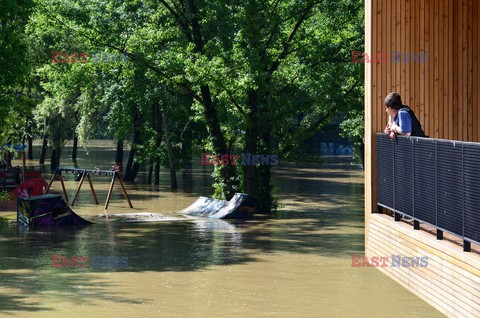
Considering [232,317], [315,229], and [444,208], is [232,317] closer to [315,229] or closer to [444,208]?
[444,208]

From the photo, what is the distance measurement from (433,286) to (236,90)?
17.5 metres

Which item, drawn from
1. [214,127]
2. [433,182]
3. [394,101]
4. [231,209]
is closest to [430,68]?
[394,101]

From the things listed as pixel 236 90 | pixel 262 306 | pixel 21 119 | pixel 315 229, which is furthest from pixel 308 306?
pixel 21 119

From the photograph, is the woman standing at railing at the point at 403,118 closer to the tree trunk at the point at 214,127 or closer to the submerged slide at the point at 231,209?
the submerged slide at the point at 231,209

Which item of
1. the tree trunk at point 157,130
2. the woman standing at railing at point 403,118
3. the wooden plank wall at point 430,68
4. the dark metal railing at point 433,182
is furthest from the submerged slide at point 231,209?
the tree trunk at point 157,130

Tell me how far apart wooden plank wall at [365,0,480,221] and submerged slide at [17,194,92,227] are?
10.7 m

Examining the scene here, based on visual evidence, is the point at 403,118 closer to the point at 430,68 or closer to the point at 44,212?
the point at 430,68

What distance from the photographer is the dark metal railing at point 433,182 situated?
10539 millimetres

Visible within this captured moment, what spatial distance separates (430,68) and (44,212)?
1202cm

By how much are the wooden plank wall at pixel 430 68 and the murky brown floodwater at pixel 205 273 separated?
234 centimetres

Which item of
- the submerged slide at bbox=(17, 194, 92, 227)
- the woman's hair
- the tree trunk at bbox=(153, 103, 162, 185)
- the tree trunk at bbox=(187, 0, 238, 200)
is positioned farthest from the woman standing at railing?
the tree trunk at bbox=(153, 103, 162, 185)

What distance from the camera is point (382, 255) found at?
15.1 metres

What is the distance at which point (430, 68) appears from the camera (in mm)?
15781

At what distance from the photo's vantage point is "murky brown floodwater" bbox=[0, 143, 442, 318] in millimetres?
12625
